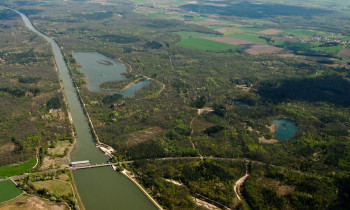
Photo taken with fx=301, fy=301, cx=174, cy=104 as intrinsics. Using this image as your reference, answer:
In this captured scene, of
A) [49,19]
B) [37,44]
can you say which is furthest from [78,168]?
[49,19]

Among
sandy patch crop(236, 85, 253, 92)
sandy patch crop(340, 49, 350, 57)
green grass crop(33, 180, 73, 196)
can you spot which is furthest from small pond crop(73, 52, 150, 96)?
sandy patch crop(340, 49, 350, 57)

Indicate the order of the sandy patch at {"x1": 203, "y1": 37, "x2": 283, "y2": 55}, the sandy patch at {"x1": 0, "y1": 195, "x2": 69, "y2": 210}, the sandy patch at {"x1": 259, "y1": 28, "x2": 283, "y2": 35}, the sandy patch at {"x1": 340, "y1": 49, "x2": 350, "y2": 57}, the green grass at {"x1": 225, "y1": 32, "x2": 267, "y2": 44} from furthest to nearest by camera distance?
the sandy patch at {"x1": 259, "y1": 28, "x2": 283, "y2": 35} < the green grass at {"x1": 225, "y1": 32, "x2": 267, "y2": 44} < the sandy patch at {"x1": 203, "y1": 37, "x2": 283, "y2": 55} < the sandy patch at {"x1": 340, "y1": 49, "x2": 350, "y2": 57} < the sandy patch at {"x1": 0, "y1": 195, "x2": 69, "y2": 210}

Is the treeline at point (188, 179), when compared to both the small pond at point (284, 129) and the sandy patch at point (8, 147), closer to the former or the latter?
the small pond at point (284, 129)

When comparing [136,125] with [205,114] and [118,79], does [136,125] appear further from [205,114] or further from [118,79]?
[118,79]

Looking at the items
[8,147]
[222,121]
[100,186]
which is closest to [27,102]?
[8,147]

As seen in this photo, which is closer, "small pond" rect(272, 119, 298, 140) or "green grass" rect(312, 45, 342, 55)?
"small pond" rect(272, 119, 298, 140)

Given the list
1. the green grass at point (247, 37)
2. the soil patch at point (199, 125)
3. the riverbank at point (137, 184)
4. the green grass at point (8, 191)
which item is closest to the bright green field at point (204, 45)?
the green grass at point (247, 37)

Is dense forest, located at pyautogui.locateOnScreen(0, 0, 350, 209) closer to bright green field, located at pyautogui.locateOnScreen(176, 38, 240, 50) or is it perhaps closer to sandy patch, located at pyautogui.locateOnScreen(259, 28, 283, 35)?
bright green field, located at pyautogui.locateOnScreen(176, 38, 240, 50)
